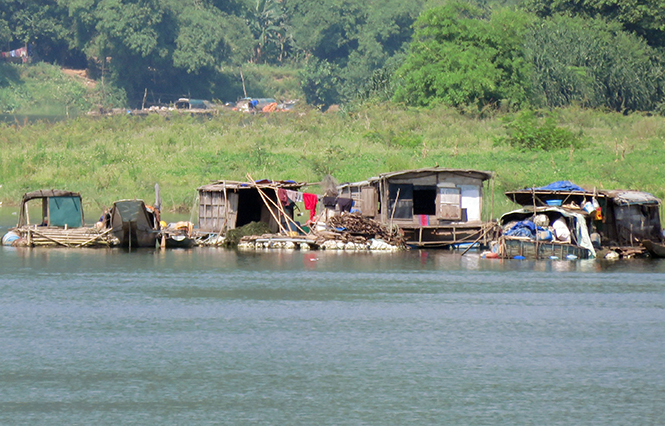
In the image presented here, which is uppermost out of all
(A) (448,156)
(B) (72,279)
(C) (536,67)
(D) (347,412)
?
(C) (536,67)

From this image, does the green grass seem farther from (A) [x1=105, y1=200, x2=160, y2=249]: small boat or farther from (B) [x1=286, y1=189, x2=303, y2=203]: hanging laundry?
(B) [x1=286, y1=189, x2=303, y2=203]: hanging laundry

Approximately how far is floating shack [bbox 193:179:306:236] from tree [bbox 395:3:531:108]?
24749 millimetres

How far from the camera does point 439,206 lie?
3061 cm

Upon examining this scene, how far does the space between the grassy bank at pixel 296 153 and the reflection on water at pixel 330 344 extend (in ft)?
44.2

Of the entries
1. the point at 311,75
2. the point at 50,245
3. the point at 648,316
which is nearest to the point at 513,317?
the point at 648,316

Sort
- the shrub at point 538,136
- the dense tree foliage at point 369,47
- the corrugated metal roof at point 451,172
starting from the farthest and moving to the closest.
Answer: the dense tree foliage at point 369,47
the shrub at point 538,136
the corrugated metal roof at point 451,172

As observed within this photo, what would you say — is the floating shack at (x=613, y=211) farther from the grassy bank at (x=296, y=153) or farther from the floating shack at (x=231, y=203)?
the floating shack at (x=231, y=203)

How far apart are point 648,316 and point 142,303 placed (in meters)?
9.57

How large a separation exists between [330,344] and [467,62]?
40518 millimetres

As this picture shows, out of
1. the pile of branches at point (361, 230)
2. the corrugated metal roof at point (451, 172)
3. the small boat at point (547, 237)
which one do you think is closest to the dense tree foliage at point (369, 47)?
the corrugated metal roof at point (451, 172)

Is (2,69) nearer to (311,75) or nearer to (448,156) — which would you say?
(311,75)

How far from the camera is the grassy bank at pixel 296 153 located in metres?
39.7

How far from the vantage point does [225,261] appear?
27.3 meters

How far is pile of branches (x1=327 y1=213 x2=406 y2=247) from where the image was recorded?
1168 inches
